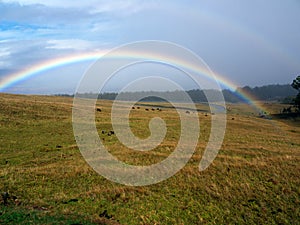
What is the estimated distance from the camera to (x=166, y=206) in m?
16.5

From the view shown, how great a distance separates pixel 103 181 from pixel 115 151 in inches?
284

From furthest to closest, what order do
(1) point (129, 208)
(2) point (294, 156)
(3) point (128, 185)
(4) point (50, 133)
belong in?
1. (4) point (50, 133)
2. (2) point (294, 156)
3. (3) point (128, 185)
4. (1) point (129, 208)

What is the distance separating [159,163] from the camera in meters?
22.9

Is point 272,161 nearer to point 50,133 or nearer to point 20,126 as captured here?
point 50,133

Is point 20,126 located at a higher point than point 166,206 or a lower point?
higher

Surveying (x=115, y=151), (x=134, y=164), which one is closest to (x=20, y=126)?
(x=115, y=151)

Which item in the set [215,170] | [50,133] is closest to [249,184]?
[215,170]

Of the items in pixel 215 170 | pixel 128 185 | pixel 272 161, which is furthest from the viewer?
pixel 272 161

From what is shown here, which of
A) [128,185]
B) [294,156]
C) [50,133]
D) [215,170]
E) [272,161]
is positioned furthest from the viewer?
[50,133]

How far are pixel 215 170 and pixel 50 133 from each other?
71.8 ft

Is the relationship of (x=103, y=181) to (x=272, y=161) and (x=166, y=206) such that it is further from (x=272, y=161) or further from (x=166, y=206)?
(x=272, y=161)

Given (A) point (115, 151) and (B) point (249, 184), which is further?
(A) point (115, 151)

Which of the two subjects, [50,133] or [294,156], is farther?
[50,133]

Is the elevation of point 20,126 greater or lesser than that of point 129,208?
greater
